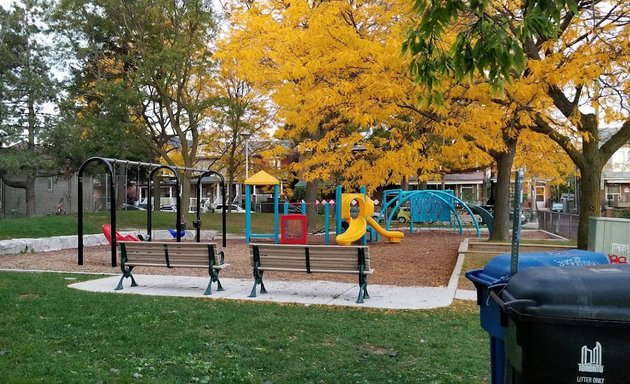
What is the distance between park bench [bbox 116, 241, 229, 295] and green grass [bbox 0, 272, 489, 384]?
1162 millimetres

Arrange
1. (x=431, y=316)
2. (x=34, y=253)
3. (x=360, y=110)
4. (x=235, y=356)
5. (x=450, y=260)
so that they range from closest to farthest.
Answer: (x=235, y=356) → (x=431, y=316) → (x=360, y=110) → (x=450, y=260) → (x=34, y=253)

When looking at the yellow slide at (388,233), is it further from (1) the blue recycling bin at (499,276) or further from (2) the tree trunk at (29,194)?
(2) the tree trunk at (29,194)

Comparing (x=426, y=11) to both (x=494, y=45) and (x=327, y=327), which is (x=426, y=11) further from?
(x=327, y=327)

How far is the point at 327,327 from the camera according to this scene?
6.77m

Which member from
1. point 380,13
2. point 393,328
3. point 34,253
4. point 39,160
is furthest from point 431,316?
point 39,160

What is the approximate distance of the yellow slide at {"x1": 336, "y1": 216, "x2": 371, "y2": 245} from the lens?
1708 cm

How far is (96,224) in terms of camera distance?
22828mm

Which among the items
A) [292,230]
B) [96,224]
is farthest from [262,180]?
[96,224]

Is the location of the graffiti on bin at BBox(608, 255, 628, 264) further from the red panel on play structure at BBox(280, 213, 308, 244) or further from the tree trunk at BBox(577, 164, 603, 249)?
the red panel on play structure at BBox(280, 213, 308, 244)

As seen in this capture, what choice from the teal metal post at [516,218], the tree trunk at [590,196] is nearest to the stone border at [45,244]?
Answer: the tree trunk at [590,196]

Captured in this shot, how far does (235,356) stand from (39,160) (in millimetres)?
25278

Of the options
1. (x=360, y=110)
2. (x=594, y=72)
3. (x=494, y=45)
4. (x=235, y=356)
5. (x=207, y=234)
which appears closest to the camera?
(x=494, y=45)

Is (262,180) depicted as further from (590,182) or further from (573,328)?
(573,328)

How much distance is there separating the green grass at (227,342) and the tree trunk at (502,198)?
11.7m
